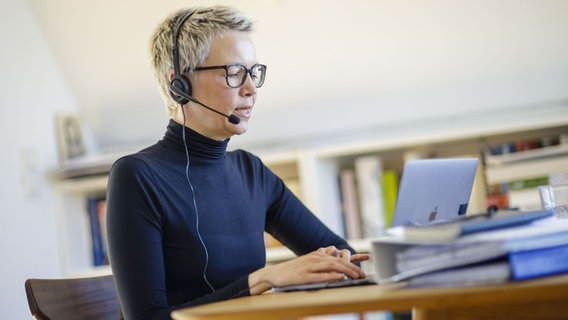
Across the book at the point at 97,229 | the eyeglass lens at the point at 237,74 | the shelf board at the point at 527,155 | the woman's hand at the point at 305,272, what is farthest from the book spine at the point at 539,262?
the book at the point at 97,229

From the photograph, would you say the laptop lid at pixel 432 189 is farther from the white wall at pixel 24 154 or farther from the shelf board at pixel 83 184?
the white wall at pixel 24 154

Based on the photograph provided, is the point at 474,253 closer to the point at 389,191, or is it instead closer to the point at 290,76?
the point at 389,191

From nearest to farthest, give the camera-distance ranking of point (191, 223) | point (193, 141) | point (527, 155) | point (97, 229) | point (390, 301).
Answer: point (390, 301) → point (191, 223) → point (193, 141) → point (527, 155) → point (97, 229)

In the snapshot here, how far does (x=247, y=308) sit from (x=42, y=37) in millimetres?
2580

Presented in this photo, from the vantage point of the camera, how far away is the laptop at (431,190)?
4.41ft

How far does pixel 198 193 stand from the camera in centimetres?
162

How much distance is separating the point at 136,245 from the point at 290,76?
5.68 ft

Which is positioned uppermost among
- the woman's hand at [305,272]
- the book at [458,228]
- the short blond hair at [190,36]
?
the short blond hair at [190,36]

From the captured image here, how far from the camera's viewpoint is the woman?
1419 millimetres

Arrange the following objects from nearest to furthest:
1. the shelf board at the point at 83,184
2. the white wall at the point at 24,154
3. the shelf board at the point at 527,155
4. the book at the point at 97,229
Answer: the shelf board at the point at 527,155, the white wall at the point at 24,154, the shelf board at the point at 83,184, the book at the point at 97,229

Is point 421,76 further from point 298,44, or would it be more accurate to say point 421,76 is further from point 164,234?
point 164,234

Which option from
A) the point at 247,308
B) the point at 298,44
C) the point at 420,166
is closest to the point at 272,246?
the point at 298,44

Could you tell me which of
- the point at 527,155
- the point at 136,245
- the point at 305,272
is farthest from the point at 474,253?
the point at 527,155

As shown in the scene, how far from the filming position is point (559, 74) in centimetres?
274
